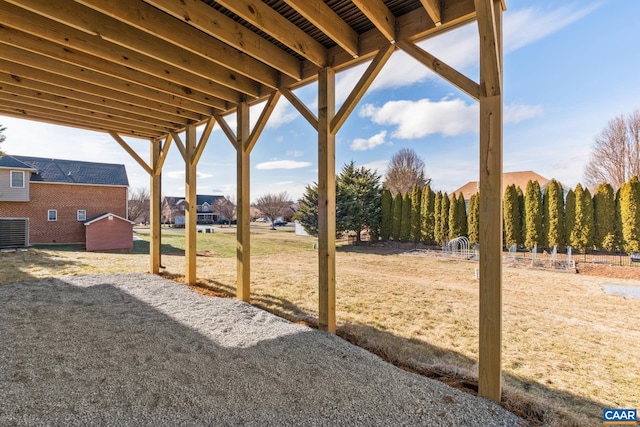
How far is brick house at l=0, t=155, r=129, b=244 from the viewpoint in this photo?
1295 cm

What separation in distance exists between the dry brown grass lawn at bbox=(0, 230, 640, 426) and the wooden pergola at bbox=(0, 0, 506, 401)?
2.18ft

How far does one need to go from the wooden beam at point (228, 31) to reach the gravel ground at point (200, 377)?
2904mm

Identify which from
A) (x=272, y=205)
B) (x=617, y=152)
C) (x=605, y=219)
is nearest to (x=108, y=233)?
(x=272, y=205)

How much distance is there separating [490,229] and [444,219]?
40.4 ft

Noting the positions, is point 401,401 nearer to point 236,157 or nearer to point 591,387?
point 591,387

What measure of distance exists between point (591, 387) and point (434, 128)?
22.2 metres

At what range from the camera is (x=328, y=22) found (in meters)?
2.65

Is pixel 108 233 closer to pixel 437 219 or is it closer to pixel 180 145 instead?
pixel 180 145

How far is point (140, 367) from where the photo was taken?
242cm

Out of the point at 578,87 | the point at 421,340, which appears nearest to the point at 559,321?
the point at 421,340

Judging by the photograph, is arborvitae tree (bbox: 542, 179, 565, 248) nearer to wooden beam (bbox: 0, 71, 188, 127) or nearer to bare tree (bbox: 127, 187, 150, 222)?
wooden beam (bbox: 0, 71, 188, 127)

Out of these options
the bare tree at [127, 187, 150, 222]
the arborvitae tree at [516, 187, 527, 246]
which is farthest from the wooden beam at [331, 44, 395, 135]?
the bare tree at [127, 187, 150, 222]

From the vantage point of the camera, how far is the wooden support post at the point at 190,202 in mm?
5469

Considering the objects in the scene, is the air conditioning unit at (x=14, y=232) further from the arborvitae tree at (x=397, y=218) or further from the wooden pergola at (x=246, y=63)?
the arborvitae tree at (x=397, y=218)
